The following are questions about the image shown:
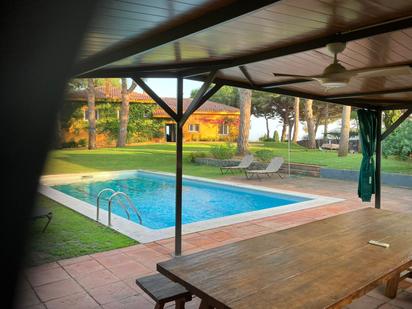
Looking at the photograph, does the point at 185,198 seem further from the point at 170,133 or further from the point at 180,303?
the point at 170,133

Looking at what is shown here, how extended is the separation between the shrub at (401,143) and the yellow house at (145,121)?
12.8 meters

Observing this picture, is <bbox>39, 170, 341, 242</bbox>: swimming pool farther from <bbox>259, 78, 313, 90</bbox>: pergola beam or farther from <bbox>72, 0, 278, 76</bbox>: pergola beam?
→ <bbox>72, 0, 278, 76</bbox>: pergola beam

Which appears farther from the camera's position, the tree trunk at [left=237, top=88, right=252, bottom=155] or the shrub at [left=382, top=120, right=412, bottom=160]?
the tree trunk at [left=237, top=88, right=252, bottom=155]

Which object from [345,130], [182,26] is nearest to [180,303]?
[182,26]

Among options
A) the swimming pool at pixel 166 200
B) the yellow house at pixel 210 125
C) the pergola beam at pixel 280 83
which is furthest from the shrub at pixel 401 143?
the yellow house at pixel 210 125

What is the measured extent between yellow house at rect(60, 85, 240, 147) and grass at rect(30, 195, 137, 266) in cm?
1489

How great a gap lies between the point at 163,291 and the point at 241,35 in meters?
1.98

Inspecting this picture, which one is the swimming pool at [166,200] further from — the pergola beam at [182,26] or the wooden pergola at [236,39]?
the pergola beam at [182,26]

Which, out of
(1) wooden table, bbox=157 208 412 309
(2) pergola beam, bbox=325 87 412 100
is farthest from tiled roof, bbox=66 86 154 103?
(1) wooden table, bbox=157 208 412 309

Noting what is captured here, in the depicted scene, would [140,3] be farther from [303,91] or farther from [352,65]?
[303,91]

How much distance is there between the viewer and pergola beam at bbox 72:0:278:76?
193 centimetres

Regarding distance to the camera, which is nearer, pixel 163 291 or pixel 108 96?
pixel 163 291

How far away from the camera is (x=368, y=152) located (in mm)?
6582

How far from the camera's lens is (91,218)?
6.01m
